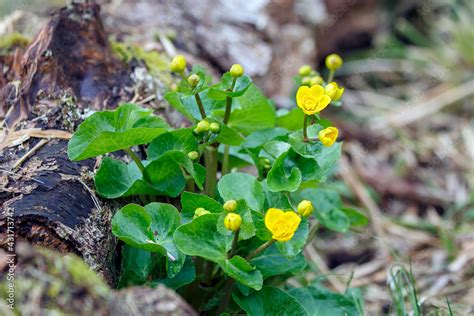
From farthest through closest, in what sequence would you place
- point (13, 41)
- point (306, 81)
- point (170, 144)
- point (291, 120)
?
1. point (13, 41)
2. point (291, 120)
3. point (306, 81)
4. point (170, 144)

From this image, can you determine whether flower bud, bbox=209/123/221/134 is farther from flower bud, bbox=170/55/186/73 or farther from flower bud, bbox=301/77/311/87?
flower bud, bbox=301/77/311/87

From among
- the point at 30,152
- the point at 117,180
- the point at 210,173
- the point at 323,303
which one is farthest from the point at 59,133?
the point at 323,303

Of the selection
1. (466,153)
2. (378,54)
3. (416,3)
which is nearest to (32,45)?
(466,153)

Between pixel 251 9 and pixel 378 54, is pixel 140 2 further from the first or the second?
pixel 378 54

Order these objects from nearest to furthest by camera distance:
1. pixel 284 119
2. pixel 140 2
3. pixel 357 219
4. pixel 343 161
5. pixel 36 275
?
1. pixel 36 275
2. pixel 284 119
3. pixel 357 219
4. pixel 140 2
5. pixel 343 161

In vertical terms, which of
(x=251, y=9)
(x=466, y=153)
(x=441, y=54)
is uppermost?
(x=251, y=9)

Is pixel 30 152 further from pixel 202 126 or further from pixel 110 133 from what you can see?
pixel 202 126
